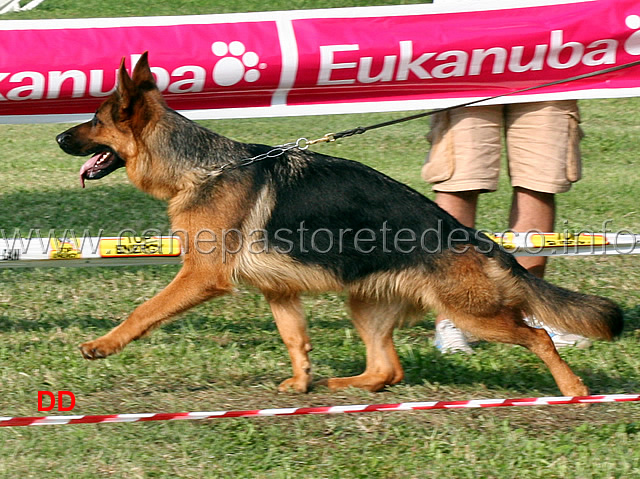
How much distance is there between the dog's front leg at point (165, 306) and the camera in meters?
3.79

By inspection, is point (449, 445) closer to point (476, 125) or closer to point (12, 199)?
point (476, 125)

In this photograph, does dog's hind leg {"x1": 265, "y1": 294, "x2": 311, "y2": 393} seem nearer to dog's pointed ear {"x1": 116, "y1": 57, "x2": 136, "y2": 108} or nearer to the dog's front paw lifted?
the dog's front paw lifted

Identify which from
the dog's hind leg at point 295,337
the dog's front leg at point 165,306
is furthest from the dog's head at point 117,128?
the dog's hind leg at point 295,337


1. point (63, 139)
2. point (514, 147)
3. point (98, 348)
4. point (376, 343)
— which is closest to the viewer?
point (98, 348)

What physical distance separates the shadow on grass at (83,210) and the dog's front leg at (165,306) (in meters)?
3.28

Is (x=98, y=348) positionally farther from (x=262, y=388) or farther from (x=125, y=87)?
(x=125, y=87)

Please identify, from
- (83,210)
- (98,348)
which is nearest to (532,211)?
(98,348)

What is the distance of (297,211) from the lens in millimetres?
3994

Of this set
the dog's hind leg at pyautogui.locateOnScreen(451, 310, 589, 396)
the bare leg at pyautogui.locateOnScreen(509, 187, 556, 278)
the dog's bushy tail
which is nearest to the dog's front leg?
the dog's hind leg at pyautogui.locateOnScreen(451, 310, 589, 396)

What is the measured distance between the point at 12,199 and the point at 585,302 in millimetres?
5725

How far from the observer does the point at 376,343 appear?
439cm

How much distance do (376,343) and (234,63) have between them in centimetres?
187

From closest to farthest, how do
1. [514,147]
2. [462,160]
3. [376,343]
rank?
[376,343]
[462,160]
[514,147]

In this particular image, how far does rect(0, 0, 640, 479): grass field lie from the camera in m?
3.46
